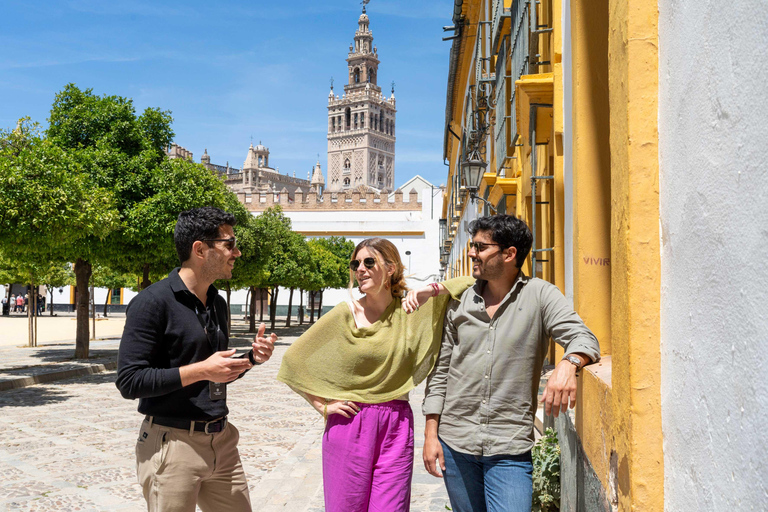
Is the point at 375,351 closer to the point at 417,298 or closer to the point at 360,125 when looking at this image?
the point at 417,298

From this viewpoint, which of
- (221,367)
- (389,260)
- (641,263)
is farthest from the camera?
(389,260)

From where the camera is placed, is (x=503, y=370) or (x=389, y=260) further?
(x=389, y=260)

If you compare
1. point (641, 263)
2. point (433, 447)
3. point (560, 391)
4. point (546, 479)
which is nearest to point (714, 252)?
point (641, 263)

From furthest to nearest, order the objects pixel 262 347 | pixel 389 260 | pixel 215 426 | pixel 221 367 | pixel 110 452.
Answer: pixel 110 452 < pixel 389 260 < pixel 215 426 < pixel 262 347 < pixel 221 367

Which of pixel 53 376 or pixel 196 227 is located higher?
pixel 196 227

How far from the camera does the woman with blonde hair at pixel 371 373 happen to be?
3.18 meters

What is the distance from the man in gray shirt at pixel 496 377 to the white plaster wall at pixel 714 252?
76cm

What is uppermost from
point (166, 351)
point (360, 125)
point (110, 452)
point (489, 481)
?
point (360, 125)

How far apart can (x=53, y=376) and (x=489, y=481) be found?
12.8 metres

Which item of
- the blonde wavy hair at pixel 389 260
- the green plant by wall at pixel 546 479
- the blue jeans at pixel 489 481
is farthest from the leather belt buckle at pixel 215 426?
the green plant by wall at pixel 546 479

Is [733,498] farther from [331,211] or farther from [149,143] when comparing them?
[331,211]

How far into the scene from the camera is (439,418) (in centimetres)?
315

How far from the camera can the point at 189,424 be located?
303 centimetres

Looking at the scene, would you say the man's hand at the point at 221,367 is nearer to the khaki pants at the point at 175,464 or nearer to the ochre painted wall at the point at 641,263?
the khaki pants at the point at 175,464
